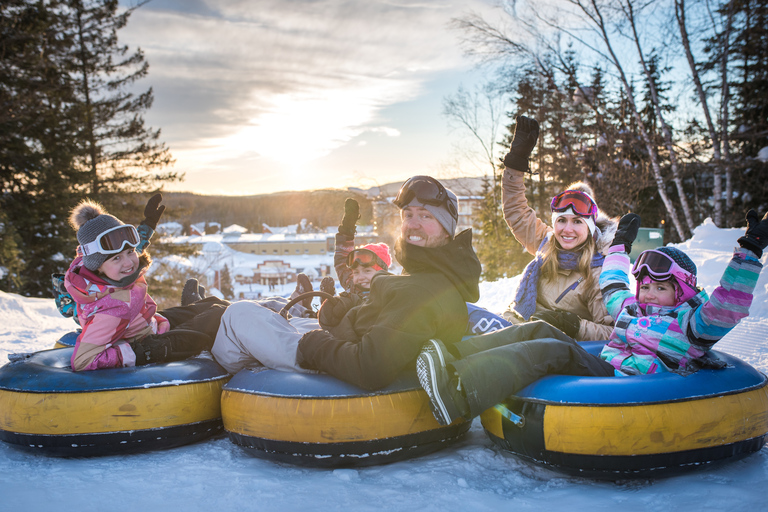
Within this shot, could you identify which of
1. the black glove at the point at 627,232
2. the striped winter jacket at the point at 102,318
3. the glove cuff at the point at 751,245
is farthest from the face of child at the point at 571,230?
the striped winter jacket at the point at 102,318

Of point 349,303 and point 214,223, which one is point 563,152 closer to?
point 349,303

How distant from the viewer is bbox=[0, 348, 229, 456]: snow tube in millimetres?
2686

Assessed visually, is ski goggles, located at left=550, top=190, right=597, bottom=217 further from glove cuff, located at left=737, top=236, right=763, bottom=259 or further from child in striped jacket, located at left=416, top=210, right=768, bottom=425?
glove cuff, located at left=737, top=236, right=763, bottom=259

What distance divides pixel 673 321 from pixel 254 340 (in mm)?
2381

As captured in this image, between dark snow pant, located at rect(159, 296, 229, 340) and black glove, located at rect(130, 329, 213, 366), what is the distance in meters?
0.09

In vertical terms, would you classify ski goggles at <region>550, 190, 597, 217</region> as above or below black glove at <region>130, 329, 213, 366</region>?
above

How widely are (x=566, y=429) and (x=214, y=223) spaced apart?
58124mm

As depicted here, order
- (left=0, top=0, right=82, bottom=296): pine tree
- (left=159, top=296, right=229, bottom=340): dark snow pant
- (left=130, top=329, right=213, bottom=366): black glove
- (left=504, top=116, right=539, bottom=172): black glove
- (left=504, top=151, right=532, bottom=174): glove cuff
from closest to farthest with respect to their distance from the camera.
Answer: (left=130, top=329, right=213, bottom=366): black glove → (left=159, top=296, right=229, bottom=340): dark snow pant → (left=504, top=116, right=539, bottom=172): black glove → (left=504, top=151, right=532, bottom=174): glove cuff → (left=0, top=0, right=82, bottom=296): pine tree

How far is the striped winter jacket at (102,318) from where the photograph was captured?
→ 293 cm

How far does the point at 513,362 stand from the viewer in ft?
8.21

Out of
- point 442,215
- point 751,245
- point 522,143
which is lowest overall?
point 751,245

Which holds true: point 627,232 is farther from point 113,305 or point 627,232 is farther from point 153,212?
point 153,212

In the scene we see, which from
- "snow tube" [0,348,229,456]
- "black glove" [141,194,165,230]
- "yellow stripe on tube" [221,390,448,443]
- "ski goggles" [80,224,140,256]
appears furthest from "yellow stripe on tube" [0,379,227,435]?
"black glove" [141,194,165,230]

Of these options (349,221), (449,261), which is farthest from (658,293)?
(349,221)
